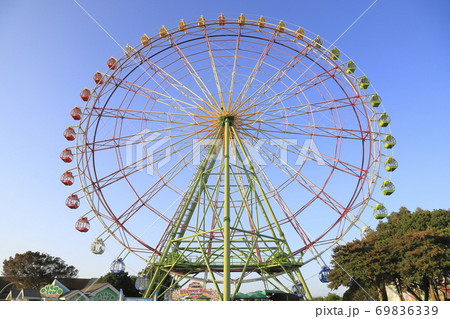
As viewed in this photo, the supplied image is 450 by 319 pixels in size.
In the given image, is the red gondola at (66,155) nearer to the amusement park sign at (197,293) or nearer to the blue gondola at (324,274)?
the amusement park sign at (197,293)

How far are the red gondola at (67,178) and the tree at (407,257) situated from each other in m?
22.6

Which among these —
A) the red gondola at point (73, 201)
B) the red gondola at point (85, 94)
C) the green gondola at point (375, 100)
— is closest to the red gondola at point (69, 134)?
the red gondola at point (85, 94)

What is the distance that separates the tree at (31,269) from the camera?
174 feet

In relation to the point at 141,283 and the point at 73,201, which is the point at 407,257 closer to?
the point at 141,283

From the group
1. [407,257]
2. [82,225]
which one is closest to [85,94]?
[82,225]

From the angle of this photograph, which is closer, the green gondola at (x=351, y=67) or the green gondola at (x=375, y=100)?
the green gondola at (x=375, y=100)

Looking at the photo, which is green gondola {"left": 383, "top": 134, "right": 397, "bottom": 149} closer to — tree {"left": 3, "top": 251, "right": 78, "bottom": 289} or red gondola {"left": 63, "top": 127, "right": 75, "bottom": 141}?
red gondola {"left": 63, "top": 127, "right": 75, "bottom": 141}

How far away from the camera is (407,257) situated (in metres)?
31.0

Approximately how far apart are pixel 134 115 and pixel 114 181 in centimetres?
449

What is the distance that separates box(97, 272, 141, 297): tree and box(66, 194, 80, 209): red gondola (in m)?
32.9

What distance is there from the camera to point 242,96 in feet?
70.7

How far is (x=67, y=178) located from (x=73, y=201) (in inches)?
65.6

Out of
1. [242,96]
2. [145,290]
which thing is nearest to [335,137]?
[242,96]
